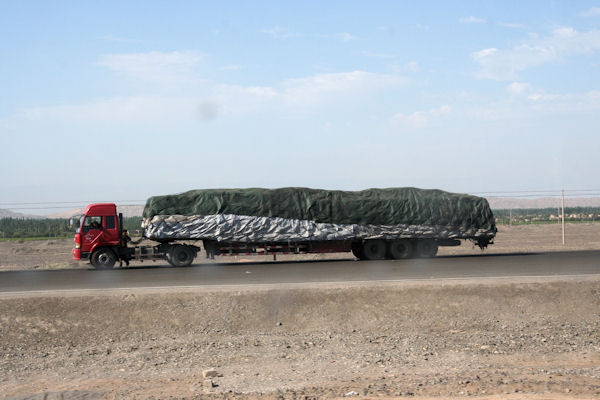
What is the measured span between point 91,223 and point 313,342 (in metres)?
17.2

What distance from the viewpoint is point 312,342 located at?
48.2ft

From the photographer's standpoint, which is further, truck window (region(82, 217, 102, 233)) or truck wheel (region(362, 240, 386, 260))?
truck wheel (region(362, 240, 386, 260))

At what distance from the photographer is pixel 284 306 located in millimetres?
18219

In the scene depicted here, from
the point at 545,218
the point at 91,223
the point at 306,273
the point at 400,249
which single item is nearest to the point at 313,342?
the point at 306,273

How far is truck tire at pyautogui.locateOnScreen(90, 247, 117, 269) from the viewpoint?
28.5 m

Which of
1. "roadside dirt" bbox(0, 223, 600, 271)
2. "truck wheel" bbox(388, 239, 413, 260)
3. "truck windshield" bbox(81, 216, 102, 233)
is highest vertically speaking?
"truck windshield" bbox(81, 216, 102, 233)

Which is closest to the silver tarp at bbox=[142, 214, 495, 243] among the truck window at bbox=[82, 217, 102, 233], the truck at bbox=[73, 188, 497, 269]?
the truck at bbox=[73, 188, 497, 269]

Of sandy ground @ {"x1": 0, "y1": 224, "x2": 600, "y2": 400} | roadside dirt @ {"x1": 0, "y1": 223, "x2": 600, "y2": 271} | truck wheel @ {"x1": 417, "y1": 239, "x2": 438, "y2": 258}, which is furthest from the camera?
roadside dirt @ {"x1": 0, "y1": 223, "x2": 600, "y2": 271}

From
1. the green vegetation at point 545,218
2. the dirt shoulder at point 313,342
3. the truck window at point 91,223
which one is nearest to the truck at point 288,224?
the truck window at point 91,223

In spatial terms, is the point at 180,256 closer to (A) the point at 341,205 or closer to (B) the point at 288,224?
(B) the point at 288,224

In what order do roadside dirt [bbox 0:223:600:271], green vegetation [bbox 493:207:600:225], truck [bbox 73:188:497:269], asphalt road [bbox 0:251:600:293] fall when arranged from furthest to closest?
green vegetation [bbox 493:207:600:225]
roadside dirt [bbox 0:223:600:271]
truck [bbox 73:188:497:269]
asphalt road [bbox 0:251:600:293]

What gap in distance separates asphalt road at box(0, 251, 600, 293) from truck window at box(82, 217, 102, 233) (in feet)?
6.78

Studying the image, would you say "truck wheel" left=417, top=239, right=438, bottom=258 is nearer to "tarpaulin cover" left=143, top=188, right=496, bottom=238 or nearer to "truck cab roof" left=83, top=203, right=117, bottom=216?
"tarpaulin cover" left=143, top=188, right=496, bottom=238

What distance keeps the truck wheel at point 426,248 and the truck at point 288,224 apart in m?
0.05
